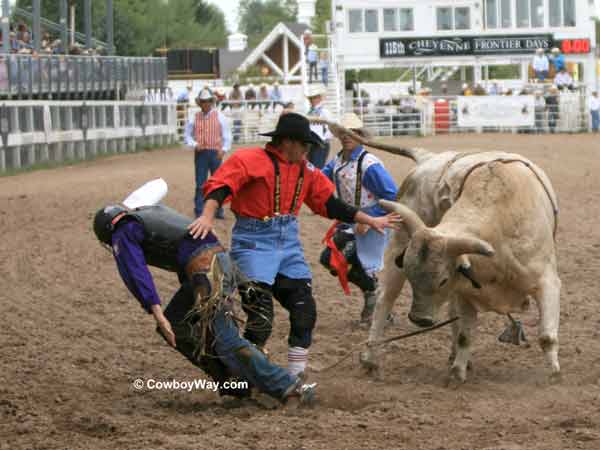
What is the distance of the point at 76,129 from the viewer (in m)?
31.3

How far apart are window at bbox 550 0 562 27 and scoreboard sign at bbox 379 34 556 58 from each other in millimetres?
1322

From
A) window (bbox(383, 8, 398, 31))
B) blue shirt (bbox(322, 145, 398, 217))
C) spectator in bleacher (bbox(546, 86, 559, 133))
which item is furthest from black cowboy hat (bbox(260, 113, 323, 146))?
window (bbox(383, 8, 398, 31))

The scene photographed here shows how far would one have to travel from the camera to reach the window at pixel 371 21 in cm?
5234

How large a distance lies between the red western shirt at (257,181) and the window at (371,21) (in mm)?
45756

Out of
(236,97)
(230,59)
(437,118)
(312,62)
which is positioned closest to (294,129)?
(437,118)

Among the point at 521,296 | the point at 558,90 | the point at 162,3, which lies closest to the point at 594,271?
the point at 521,296

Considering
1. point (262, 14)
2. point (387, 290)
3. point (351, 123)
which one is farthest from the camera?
point (262, 14)

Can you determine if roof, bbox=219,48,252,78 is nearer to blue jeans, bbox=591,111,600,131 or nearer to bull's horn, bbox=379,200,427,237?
blue jeans, bbox=591,111,600,131

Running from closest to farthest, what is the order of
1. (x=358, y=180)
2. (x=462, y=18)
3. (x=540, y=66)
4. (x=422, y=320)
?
1. (x=422, y=320)
2. (x=358, y=180)
3. (x=540, y=66)
4. (x=462, y=18)

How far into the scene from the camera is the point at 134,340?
356 inches

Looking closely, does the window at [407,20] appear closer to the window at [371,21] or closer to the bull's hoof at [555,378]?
the window at [371,21]

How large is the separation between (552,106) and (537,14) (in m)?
14.3

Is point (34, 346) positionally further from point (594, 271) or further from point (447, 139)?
point (447, 139)

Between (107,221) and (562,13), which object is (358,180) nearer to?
(107,221)
